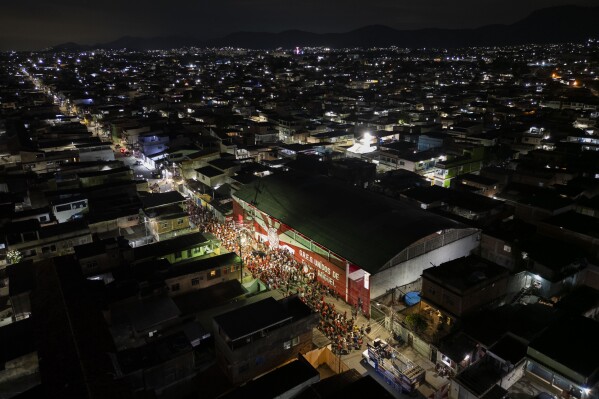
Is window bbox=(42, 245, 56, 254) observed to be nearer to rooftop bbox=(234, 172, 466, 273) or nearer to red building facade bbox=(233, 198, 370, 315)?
red building facade bbox=(233, 198, 370, 315)

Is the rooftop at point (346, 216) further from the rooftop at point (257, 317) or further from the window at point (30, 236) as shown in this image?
the window at point (30, 236)

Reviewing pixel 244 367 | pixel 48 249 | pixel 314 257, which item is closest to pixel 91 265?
pixel 48 249

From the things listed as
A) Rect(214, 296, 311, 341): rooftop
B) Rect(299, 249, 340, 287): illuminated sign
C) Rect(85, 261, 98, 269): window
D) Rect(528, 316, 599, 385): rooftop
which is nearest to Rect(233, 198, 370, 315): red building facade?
Rect(299, 249, 340, 287): illuminated sign

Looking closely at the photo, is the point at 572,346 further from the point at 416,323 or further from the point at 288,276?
the point at 288,276

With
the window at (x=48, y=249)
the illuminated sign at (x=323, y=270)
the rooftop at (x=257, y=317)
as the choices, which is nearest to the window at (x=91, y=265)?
the window at (x=48, y=249)

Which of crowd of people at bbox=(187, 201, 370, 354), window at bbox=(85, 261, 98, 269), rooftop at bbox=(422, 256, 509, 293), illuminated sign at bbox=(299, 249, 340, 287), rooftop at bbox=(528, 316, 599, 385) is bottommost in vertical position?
crowd of people at bbox=(187, 201, 370, 354)

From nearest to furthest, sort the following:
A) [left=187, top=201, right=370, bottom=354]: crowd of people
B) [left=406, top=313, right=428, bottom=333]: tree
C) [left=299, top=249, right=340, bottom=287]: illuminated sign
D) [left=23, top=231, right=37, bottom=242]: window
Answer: [left=406, top=313, right=428, bottom=333]: tree
[left=187, top=201, right=370, bottom=354]: crowd of people
[left=299, top=249, right=340, bottom=287]: illuminated sign
[left=23, top=231, right=37, bottom=242]: window
